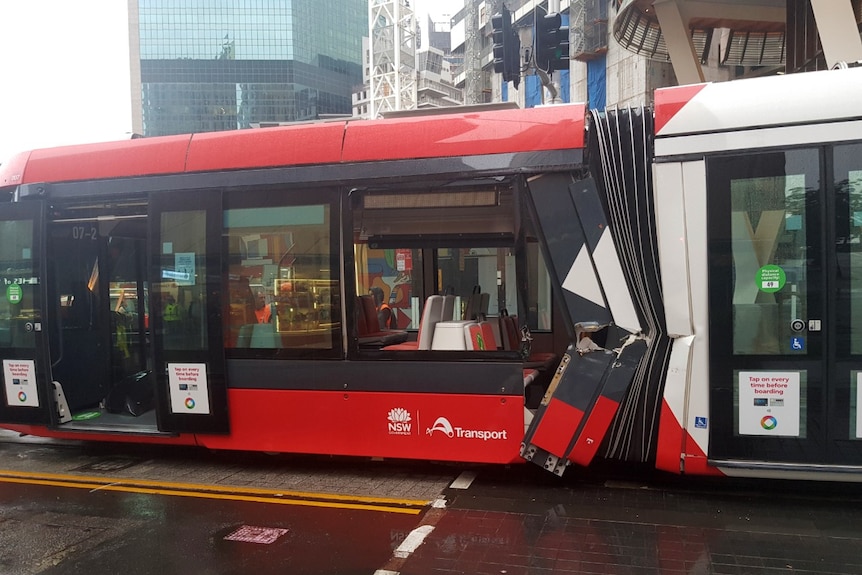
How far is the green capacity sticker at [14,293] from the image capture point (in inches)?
250

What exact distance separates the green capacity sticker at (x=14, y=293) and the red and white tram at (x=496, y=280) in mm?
32

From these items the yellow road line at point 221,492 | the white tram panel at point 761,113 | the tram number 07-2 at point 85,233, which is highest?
the white tram panel at point 761,113

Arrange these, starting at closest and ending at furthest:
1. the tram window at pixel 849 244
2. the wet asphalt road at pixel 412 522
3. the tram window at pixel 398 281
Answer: the wet asphalt road at pixel 412 522 → the tram window at pixel 849 244 → the tram window at pixel 398 281

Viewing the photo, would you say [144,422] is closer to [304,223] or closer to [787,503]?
[304,223]

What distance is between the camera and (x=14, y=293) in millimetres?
6383

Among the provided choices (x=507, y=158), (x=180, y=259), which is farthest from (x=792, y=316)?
(x=180, y=259)

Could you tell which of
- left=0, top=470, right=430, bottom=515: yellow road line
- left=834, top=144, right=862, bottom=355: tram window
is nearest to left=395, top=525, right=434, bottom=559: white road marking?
left=0, top=470, right=430, bottom=515: yellow road line

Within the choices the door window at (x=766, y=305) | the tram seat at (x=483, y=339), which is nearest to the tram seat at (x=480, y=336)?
the tram seat at (x=483, y=339)

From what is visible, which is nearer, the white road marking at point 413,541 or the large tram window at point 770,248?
the white road marking at point 413,541

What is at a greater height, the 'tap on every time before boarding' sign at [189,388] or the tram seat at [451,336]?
the tram seat at [451,336]

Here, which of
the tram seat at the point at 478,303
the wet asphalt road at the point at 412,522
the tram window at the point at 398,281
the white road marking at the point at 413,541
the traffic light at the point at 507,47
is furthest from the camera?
the traffic light at the point at 507,47

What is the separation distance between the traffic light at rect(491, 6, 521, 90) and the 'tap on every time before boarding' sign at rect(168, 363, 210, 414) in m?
6.40

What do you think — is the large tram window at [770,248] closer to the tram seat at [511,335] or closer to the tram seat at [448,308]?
the tram seat at [511,335]

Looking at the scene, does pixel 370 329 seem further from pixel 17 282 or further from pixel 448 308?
pixel 17 282
